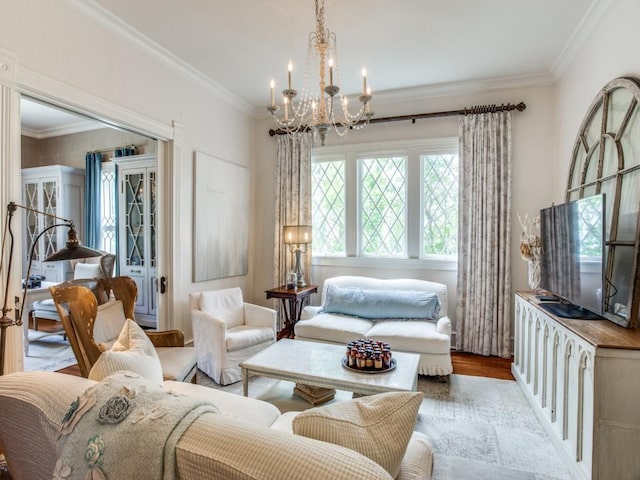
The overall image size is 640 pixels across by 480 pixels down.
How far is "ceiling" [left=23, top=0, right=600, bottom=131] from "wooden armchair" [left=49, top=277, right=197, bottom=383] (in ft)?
6.70

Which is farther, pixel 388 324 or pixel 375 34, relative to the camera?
pixel 388 324

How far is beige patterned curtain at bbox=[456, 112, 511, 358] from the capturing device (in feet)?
12.4

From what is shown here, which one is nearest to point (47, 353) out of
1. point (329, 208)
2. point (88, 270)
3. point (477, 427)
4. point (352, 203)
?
point (88, 270)

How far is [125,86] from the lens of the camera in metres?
2.94

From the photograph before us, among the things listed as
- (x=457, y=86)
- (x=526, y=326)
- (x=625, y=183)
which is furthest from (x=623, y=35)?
(x=526, y=326)

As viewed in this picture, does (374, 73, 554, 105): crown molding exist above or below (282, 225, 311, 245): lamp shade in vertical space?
above

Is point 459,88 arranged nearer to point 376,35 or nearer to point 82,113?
point 376,35

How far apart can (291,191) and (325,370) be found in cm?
273

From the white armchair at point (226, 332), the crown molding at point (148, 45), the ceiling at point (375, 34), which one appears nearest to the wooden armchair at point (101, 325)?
the white armchair at point (226, 332)

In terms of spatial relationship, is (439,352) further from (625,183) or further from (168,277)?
(168,277)

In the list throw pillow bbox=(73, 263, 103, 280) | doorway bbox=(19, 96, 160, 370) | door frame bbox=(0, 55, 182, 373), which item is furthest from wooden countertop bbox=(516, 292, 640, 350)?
throw pillow bbox=(73, 263, 103, 280)

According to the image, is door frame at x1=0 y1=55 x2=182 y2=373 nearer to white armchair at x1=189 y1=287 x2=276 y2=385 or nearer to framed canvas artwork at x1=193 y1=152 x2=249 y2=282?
framed canvas artwork at x1=193 y1=152 x2=249 y2=282

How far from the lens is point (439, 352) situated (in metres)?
3.06

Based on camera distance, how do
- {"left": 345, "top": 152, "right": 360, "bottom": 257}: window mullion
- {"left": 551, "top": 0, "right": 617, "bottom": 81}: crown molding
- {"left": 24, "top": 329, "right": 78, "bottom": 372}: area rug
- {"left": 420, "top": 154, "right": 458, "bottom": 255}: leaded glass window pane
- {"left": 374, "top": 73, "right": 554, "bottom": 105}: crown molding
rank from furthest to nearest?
{"left": 345, "top": 152, "right": 360, "bottom": 257}: window mullion, {"left": 420, "top": 154, "right": 458, "bottom": 255}: leaded glass window pane, {"left": 374, "top": 73, "right": 554, "bottom": 105}: crown molding, {"left": 24, "top": 329, "right": 78, "bottom": 372}: area rug, {"left": 551, "top": 0, "right": 617, "bottom": 81}: crown molding
